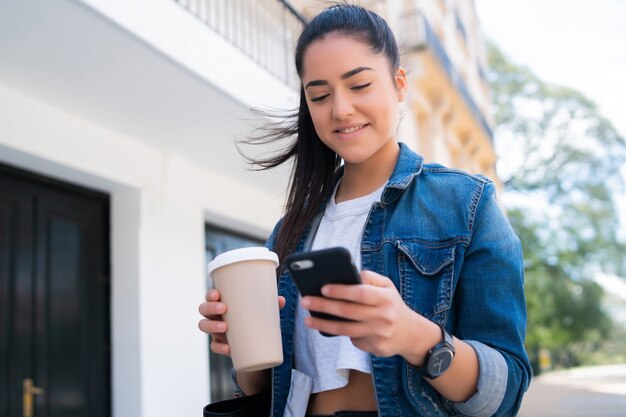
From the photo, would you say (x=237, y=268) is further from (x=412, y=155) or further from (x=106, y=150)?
(x=106, y=150)

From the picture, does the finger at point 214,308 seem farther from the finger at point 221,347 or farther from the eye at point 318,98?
the eye at point 318,98

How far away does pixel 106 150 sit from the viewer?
16.0ft

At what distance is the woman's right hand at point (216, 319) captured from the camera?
121 centimetres

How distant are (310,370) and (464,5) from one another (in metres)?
16.9

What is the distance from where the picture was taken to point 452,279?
1.21 metres

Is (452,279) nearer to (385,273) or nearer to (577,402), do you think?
(385,273)

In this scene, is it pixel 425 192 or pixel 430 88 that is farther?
pixel 430 88

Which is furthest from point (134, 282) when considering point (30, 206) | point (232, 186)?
point (232, 186)

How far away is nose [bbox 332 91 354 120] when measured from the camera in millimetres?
1353

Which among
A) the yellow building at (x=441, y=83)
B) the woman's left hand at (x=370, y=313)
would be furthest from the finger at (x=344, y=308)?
the yellow building at (x=441, y=83)

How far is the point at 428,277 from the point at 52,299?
13.0ft

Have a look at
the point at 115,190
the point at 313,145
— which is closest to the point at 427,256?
the point at 313,145

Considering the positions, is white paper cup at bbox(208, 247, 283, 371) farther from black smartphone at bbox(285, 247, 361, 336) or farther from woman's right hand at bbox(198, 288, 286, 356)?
black smartphone at bbox(285, 247, 361, 336)

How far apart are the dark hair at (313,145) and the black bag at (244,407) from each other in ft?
1.04
